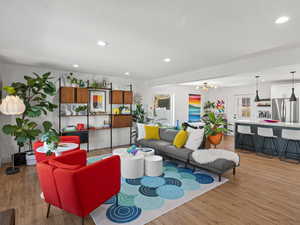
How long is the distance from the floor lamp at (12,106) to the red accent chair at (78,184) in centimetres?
227

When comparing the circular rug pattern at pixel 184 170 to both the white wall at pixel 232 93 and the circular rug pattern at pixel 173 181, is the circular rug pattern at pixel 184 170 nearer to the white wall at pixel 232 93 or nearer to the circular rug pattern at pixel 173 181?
the circular rug pattern at pixel 173 181

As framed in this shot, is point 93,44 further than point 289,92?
No

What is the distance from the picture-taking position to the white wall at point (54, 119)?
4262 millimetres

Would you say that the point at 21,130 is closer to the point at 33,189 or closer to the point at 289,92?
the point at 33,189

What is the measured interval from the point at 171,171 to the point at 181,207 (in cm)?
129

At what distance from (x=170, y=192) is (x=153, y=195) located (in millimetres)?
310

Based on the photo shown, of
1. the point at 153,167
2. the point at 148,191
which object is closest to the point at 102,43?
the point at 153,167

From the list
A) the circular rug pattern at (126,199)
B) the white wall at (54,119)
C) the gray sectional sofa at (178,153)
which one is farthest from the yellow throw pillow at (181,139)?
the white wall at (54,119)

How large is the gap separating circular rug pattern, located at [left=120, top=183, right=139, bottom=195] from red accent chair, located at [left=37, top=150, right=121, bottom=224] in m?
0.62

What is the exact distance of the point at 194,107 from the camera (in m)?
8.80

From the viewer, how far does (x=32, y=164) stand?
408 centimetres

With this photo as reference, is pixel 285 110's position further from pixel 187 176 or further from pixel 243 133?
pixel 187 176

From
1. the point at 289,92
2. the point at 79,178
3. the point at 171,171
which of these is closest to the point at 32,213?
the point at 79,178

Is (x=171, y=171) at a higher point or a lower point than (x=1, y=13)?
lower
